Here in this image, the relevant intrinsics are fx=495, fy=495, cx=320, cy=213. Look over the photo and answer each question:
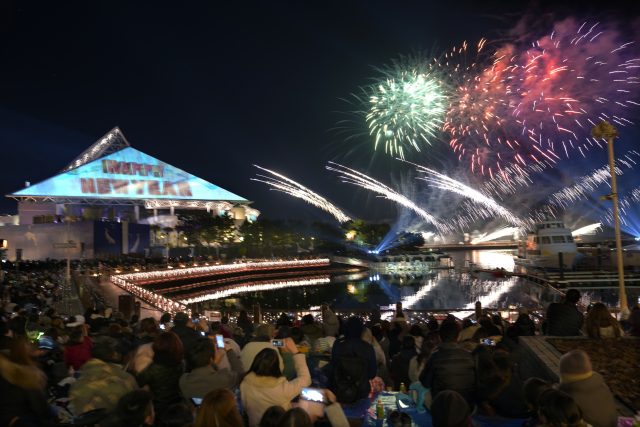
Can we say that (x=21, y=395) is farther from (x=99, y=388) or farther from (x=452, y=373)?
(x=452, y=373)

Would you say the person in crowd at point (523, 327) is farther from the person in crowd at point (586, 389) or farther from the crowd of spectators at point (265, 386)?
the person in crowd at point (586, 389)

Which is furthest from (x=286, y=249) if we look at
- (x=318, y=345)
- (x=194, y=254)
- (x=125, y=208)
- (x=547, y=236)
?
(x=318, y=345)

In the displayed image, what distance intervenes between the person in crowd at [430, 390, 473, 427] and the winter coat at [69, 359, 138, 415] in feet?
8.22

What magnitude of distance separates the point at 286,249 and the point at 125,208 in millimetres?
23112

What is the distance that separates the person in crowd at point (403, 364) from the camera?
649cm

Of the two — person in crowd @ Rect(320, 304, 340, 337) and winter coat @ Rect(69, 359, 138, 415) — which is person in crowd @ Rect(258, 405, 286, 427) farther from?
person in crowd @ Rect(320, 304, 340, 337)

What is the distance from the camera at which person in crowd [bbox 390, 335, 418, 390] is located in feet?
21.3

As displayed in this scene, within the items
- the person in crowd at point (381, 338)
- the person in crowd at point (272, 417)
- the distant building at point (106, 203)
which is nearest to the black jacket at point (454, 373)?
the person in crowd at point (272, 417)

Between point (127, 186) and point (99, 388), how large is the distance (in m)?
60.5

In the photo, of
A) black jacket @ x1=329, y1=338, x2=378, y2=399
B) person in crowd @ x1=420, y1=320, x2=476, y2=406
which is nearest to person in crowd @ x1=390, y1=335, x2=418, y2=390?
black jacket @ x1=329, y1=338, x2=378, y2=399

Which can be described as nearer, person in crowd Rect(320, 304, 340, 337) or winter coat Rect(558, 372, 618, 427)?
winter coat Rect(558, 372, 618, 427)

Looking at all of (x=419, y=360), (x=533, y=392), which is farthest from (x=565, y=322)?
(x=533, y=392)

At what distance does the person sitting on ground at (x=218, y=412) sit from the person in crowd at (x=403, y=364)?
12.1ft

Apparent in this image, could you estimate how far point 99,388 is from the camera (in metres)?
4.06
